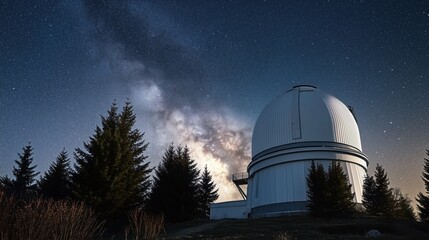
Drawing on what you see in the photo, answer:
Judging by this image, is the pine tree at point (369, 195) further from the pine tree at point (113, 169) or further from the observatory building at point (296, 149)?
the pine tree at point (113, 169)

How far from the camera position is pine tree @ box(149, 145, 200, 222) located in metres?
31.5

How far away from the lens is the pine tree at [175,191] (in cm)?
3150

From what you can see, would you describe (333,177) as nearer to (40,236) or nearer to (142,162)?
(142,162)

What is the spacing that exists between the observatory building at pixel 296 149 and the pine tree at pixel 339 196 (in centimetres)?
456

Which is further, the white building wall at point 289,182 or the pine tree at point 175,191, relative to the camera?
the pine tree at point 175,191

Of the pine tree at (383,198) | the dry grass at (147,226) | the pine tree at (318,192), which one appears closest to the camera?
the dry grass at (147,226)

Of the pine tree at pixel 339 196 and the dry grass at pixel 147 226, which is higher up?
the pine tree at pixel 339 196

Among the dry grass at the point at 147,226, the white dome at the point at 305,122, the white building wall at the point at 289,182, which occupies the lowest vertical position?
the dry grass at the point at 147,226

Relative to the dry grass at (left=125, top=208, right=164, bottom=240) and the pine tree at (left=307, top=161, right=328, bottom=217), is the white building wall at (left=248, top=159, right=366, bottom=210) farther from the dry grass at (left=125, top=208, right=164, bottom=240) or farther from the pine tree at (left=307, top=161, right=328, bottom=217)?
the dry grass at (left=125, top=208, right=164, bottom=240)

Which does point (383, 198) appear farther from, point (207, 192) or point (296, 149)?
point (207, 192)

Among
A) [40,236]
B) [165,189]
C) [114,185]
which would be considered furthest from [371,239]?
[165,189]

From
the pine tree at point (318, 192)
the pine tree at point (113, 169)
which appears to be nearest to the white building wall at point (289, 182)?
the pine tree at point (318, 192)

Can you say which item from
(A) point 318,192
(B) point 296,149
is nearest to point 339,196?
(A) point 318,192

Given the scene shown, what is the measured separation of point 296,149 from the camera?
2775 centimetres
